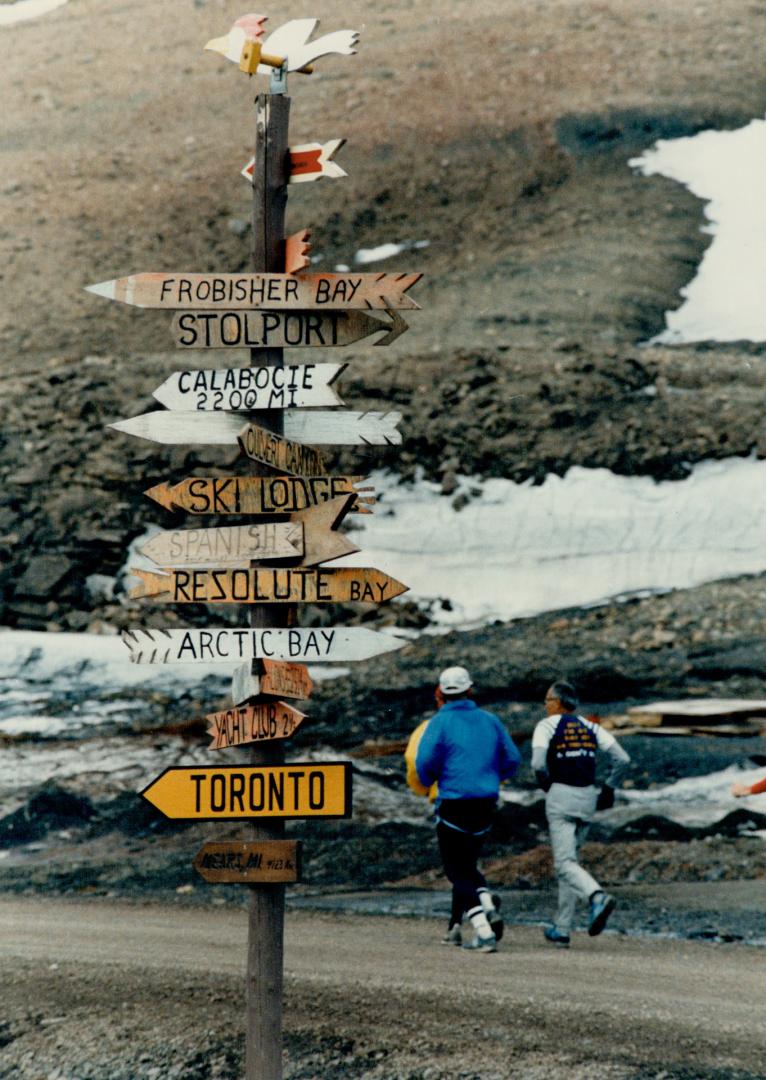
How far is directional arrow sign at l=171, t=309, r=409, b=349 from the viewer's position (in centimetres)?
659

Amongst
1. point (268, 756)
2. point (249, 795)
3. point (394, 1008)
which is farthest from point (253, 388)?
point (394, 1008)

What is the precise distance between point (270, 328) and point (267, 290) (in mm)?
176

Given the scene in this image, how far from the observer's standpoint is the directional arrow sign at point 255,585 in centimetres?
642

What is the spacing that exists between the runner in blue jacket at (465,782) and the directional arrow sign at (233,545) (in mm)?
3326

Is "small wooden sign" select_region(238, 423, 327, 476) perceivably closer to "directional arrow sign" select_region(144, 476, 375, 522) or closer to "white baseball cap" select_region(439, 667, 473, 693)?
"directional arrow sign" select_region(144, 476, 375, 522)

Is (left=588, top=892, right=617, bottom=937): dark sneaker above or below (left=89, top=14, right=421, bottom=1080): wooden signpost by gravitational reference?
below

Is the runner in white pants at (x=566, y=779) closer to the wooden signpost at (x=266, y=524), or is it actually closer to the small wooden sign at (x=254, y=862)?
the wooden signpost at (x=266, y=524)

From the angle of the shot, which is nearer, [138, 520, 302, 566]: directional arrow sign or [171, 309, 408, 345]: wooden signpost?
[138, 520, 302, 566]: directional arrow sign

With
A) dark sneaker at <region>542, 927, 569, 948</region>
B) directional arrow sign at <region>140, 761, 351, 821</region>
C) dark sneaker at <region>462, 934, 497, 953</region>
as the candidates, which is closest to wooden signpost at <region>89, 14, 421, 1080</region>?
directional arrow sign at <region>140, 761, 351, 821</region>

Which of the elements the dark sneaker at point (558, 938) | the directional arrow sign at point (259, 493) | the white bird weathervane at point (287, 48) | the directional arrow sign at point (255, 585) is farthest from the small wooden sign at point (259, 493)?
the dark sneaker at point (558, 938)

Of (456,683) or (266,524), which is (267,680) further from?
(456,683)

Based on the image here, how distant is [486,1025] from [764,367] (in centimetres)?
2038

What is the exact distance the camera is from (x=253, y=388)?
6.56m

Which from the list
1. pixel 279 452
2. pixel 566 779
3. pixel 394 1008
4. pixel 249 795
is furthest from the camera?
pixel 566 779
